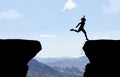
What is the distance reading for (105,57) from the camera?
28.2 meters

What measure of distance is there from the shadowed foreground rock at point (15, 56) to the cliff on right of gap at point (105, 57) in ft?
19.3

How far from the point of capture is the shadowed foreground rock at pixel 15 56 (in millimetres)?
27500

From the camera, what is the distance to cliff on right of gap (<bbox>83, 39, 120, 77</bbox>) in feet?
92.2

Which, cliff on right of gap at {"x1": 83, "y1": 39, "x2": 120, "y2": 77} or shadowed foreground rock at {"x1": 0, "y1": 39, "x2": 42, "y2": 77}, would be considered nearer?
shadowed foreground rock at {"x1": 0, "y1": 39, "x2": 42, "y2": 77}

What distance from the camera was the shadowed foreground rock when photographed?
27.5 m

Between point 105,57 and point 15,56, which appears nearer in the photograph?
point 15,56

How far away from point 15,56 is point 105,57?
27.1 feet

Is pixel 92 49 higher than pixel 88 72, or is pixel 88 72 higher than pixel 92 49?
pixel 92 49

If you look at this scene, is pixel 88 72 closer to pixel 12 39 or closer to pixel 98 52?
pixel 98 52

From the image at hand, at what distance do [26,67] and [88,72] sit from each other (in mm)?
5879

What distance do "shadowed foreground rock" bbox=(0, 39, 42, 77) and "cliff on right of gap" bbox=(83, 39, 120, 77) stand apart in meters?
5.89

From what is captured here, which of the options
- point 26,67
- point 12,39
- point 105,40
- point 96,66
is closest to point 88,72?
point 96,66

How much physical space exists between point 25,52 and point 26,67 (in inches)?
57.9

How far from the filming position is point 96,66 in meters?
28.5
